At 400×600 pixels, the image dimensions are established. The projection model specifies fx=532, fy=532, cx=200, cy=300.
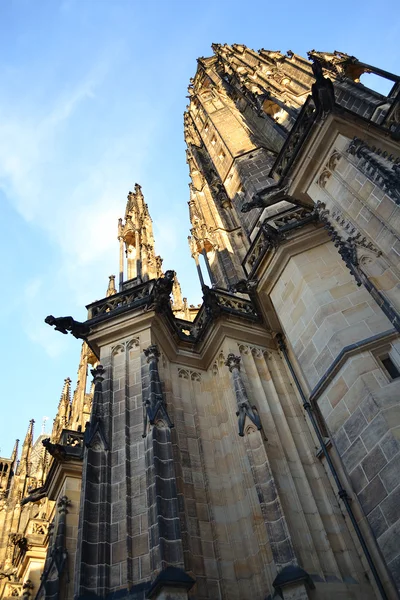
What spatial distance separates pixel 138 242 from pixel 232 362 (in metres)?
6.92

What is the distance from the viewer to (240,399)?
1061 centimetres

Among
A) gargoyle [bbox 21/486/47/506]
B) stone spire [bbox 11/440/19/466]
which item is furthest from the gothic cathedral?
stone spire [bbox 11/440/19/466]

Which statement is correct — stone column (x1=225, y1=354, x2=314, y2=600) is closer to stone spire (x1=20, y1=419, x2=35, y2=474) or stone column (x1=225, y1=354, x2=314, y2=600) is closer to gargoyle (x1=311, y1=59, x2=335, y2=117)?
gargoyle (x1=311, y1=59, x2=335, y2=117)

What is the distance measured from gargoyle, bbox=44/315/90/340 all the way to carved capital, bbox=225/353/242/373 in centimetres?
336

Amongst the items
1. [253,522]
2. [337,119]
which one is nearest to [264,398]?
[253,522]

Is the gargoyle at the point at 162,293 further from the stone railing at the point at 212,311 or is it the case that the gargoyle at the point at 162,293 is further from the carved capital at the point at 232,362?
the carved capital at the point at 232,362

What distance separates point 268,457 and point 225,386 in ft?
7.94

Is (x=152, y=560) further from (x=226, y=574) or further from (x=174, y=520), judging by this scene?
(x=226, y=574)

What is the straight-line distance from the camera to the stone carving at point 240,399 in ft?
33.2

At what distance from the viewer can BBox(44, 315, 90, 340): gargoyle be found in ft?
40.5

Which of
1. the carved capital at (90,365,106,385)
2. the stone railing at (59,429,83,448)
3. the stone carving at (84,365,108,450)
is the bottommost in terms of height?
the stone carving at (84,365,108,450)

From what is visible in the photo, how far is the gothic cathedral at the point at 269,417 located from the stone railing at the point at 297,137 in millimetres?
57

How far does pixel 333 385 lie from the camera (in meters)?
9.40

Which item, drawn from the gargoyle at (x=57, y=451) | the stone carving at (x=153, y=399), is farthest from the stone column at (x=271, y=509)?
the gargoyle at (x=57, y=451)
